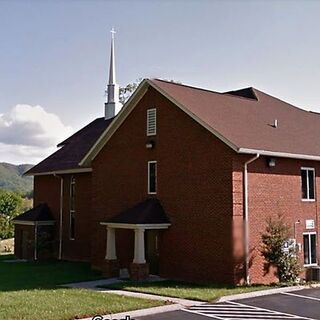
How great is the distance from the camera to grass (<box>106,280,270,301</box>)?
16.5 metres

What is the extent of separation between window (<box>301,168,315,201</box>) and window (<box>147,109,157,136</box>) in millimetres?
6271

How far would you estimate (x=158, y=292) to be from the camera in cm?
1716

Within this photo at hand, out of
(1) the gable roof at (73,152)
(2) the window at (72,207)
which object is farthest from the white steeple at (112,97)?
(2) the window at (72,207)

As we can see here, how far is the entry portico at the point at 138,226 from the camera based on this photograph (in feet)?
66.2

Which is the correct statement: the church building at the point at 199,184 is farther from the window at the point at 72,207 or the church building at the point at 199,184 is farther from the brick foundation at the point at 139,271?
the window at the point at 72,207

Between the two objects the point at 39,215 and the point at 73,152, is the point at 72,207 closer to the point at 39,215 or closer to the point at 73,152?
the point at 39,215

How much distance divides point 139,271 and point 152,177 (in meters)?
4.20

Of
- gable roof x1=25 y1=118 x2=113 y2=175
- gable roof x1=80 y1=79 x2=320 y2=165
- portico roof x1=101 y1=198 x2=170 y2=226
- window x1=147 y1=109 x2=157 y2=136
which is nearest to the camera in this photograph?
gable roof x1=80 y1=79 x2=320 y2=165

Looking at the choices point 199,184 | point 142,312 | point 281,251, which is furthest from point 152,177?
point 142,312

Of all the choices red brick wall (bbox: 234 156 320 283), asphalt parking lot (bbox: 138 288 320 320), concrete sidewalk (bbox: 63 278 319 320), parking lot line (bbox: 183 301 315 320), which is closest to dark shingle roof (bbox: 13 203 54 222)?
concrete sidewalk (bbox: 63 278 319 320)

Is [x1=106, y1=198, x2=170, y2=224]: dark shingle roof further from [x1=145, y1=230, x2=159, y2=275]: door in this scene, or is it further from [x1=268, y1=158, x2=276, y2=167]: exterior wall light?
[x1=268, y1=158, x2=276, y2=167]: exterior wall light

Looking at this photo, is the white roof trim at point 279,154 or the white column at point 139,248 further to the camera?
the white column at point 139,248

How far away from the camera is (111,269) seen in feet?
71.8

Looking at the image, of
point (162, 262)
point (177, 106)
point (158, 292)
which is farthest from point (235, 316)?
point (177, 106)
